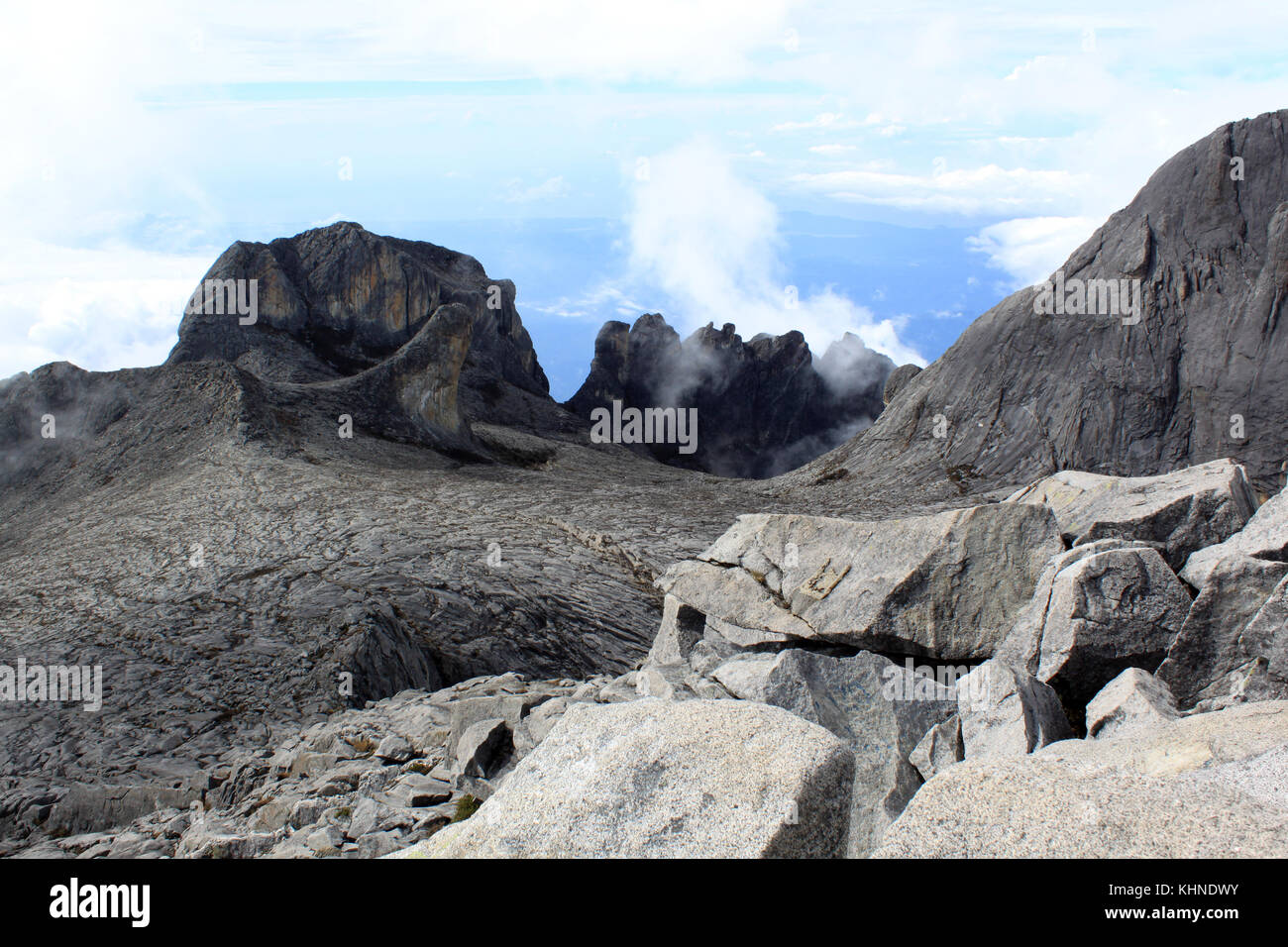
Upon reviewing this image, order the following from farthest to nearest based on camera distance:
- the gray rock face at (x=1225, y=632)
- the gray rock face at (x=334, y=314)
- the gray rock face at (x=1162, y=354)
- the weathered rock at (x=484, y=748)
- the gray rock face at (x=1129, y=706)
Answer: the gray rock face at (x=334, y=314)
the gray rock face at (x=1162, y=354)
the weathered rock at (x=484, y=748)
the gray rock face at (x=1225, y=632)
the gray rock face at (x=1129, y=706)

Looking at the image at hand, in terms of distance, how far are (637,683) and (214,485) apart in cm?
1973

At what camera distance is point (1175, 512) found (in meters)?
10.5

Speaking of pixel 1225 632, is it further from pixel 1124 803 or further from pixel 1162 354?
pixel 1162 354

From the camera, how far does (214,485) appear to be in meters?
26.5

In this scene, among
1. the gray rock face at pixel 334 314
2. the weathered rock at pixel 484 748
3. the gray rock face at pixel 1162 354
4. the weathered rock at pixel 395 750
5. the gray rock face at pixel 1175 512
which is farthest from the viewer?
the gray rock face at pixel 334 314

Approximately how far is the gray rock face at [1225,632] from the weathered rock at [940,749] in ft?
6.54

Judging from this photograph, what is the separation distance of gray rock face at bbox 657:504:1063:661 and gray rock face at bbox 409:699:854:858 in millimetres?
4007

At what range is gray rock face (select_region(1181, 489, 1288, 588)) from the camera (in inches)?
342

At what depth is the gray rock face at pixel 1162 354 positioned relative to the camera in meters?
28.3

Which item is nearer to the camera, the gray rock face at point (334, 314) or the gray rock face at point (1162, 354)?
the gray rock face at point (1162, 354)

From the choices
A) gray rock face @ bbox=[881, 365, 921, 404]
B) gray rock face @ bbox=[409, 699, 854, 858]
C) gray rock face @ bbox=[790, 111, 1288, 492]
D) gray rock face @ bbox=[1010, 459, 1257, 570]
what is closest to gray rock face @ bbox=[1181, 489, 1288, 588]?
gray rock face @ bbox=[1010, 459, 1257, 570]

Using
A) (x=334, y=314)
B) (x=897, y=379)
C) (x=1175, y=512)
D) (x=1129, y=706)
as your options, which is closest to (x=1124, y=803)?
(x=1129, y=706)

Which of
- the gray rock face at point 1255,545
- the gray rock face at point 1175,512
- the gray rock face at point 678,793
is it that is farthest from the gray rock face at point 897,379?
the gray rock face at point 678,793

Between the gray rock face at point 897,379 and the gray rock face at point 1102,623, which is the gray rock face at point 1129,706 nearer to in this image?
the gray rock face at point 1102,623
